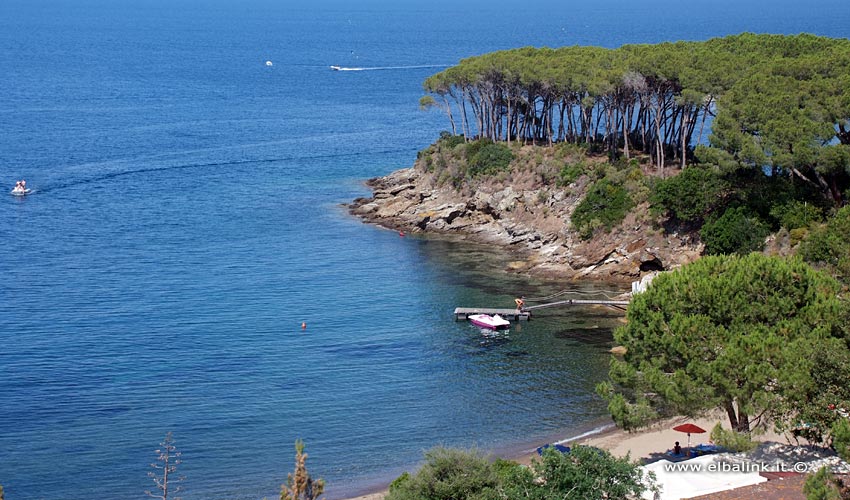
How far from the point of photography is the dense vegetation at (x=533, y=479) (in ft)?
92.4

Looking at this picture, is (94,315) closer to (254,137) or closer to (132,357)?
(132,357)

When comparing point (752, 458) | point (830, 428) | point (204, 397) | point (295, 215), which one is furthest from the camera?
point (295, 215)

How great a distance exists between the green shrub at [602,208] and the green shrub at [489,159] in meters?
10.3

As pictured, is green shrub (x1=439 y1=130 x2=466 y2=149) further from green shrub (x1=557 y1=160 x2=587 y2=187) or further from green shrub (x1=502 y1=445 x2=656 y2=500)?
green shrub (x1=502 y1=445 x2=656 y2=500)

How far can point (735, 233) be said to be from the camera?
58469 millimetres

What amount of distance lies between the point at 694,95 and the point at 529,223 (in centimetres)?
1408

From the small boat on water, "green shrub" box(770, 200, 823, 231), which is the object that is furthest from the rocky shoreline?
the small boat on water

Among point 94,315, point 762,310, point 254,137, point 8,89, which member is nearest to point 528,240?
point 94,315

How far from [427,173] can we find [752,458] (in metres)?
54.4

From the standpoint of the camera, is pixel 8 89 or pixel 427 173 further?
pixel 8 89

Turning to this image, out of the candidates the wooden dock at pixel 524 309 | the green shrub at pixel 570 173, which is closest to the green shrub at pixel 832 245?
the wooden dock at pixel 524 309

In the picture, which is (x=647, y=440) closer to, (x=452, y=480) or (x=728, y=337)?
(x=728, y=337)

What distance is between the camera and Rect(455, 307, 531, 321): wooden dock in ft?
192

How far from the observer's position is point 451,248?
7350cm
